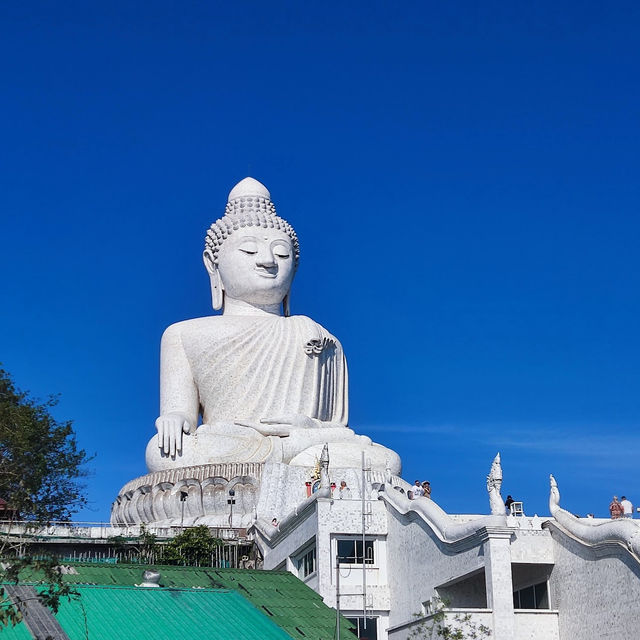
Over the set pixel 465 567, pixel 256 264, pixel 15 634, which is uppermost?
pixel 256 264

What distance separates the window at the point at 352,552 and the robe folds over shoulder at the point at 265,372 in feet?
34.3

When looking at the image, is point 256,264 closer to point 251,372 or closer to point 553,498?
point 251,372

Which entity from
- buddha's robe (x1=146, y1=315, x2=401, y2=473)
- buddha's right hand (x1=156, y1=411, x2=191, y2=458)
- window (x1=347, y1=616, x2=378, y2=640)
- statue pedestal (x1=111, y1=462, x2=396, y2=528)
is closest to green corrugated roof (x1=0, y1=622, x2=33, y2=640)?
window (x1=347, y1=616, x2=378, y2=640)

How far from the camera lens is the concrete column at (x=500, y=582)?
47.3ft

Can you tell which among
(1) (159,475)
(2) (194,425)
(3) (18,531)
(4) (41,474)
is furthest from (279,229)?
(3) (18,531)

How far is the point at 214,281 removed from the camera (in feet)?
104

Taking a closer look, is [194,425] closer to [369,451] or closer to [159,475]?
[159,475]

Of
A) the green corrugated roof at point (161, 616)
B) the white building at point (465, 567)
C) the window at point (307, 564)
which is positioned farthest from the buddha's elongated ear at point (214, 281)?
the green corrugated roof at point (161, 616)

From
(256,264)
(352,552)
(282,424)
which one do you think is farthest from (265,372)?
(352,552)

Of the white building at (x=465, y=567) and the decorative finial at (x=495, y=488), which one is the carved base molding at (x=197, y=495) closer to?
the white building at (x=465, y=567)

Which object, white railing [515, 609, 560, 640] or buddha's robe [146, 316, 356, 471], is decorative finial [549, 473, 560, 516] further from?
buddha's robe [146, 316, 356, 471]

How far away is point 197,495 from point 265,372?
5245 mm

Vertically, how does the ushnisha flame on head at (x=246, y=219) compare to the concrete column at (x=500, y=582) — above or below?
above

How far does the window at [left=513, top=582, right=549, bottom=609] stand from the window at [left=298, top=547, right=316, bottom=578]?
3557mm
